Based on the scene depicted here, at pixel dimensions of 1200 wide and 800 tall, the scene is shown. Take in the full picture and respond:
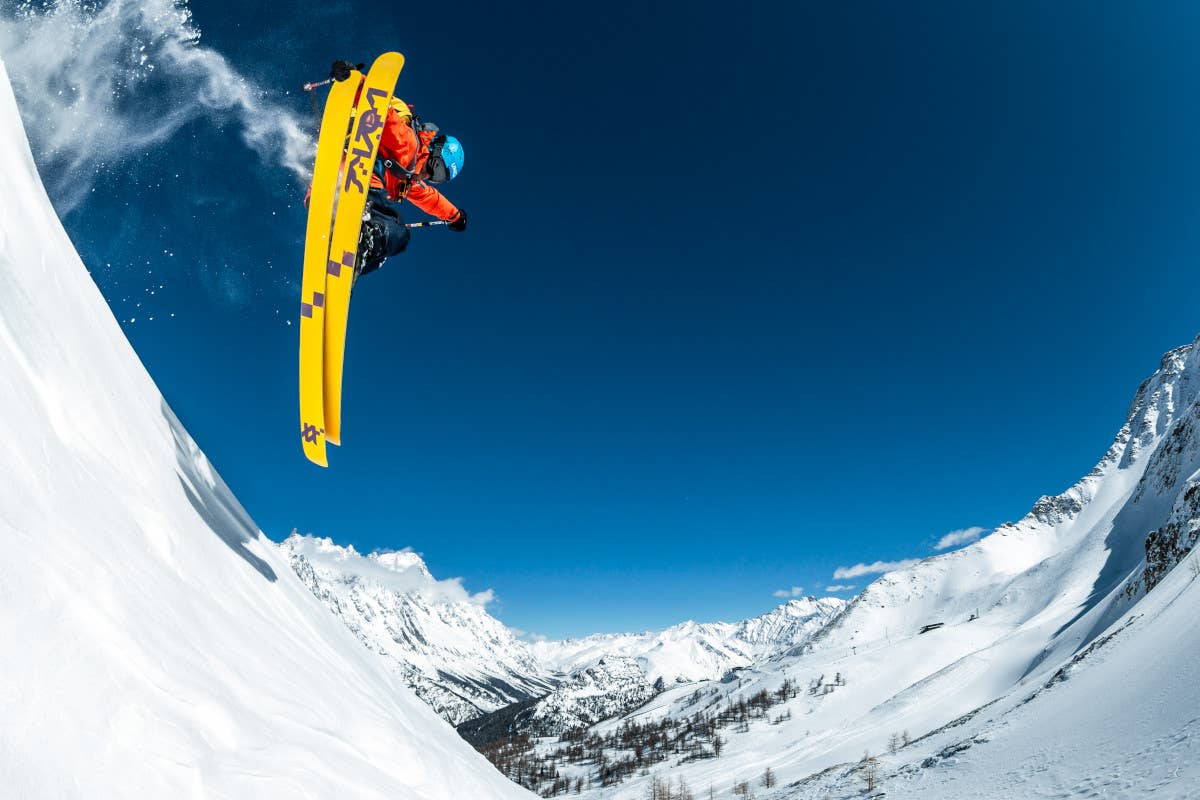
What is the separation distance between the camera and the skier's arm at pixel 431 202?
11.4 metres

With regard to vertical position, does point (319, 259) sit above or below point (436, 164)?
below

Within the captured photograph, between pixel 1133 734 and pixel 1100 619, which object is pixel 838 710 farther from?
pixel 1133 734

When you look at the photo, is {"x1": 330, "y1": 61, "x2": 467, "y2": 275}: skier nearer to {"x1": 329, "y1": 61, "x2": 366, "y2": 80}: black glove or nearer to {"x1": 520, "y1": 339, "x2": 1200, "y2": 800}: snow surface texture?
{"x1": 329, "y1": 61, "x2": 366, "y2": 80}: black glove

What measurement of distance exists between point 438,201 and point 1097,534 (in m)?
140

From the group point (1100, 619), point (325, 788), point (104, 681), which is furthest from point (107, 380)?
point (1100, 619)

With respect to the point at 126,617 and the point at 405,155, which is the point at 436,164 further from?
the point at 126,617

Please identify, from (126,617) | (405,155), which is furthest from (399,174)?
(126,617)

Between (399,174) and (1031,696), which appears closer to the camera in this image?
(399,174)

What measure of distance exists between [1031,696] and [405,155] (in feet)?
56.3

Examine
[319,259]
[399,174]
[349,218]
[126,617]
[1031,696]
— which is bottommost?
[1031,696]

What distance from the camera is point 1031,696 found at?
12406 mm

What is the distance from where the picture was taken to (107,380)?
738 cm

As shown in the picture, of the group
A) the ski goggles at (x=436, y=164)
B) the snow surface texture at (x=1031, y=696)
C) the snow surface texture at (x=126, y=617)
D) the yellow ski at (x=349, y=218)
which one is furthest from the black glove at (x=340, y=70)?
the snow surface texture at (x=1031, y=696)

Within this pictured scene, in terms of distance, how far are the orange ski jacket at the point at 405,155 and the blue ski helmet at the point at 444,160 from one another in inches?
5.0
